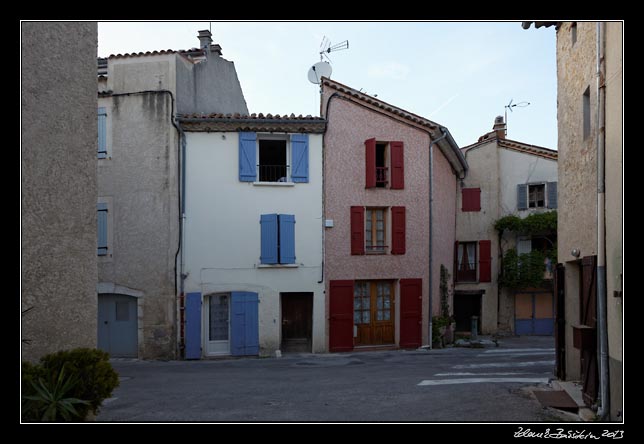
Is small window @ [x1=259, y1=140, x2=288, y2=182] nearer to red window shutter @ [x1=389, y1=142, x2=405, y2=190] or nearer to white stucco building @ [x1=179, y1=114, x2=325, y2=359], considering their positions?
white stucco building @ [x1=179, y1=114, x2=325, y2=359]

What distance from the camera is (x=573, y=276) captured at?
33.2ft

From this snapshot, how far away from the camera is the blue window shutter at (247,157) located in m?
16.3

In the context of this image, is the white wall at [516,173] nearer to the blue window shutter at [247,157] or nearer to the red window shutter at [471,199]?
the red window shutter at [471,199]

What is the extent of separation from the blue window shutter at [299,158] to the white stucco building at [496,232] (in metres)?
7.98

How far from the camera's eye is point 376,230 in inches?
694

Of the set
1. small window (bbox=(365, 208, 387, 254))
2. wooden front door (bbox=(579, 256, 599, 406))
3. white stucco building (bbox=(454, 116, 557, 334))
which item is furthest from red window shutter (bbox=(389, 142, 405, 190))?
wooden front door (bbox=(579, 256, 599, 406))

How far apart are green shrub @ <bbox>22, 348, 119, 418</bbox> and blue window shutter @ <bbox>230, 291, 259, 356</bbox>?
855 cm

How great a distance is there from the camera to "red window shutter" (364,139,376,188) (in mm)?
17062

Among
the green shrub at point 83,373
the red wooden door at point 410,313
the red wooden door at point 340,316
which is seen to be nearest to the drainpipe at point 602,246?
the green shrub at point 83,373

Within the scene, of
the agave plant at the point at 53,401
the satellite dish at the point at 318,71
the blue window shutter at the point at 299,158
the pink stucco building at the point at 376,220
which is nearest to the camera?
the agave plant at the point at 53,401

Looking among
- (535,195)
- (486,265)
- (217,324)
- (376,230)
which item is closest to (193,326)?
(217,324)

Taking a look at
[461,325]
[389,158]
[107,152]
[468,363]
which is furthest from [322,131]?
[461,325]

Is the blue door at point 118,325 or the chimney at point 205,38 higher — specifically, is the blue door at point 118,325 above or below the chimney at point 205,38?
below

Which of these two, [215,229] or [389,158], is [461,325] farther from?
[215,229]
